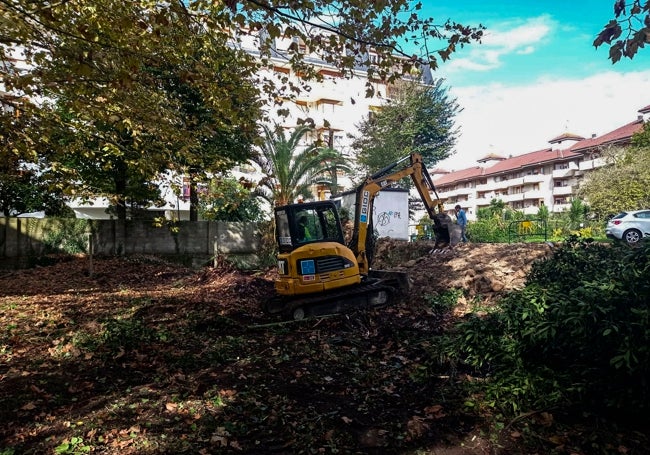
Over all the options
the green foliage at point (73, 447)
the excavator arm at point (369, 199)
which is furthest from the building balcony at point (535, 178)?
the green foliage at point (73, 447)

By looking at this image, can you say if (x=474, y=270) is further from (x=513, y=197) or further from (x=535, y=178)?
(x=513, y=197)

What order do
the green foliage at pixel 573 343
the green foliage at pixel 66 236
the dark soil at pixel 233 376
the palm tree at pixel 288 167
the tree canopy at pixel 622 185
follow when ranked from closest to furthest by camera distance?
1. the green foliage at pixel 573 343
2. the dark soil at pixel 233 376
3. the green foliage at pixel 66 236
4. the palm tree at pixel 288 167
5. the tree canopy at pixel 622 185

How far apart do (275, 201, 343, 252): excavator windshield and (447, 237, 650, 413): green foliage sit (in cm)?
409

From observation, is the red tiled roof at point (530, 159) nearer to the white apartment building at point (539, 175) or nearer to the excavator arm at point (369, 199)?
the white apartment building at point (539, 175)

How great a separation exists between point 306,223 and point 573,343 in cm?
554

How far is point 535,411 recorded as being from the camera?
395cm

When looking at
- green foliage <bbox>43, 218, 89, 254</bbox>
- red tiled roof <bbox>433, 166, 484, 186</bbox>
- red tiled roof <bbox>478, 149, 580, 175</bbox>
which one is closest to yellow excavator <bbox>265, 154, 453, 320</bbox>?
green foliage <bbox>43, 218, 89, 254</bbox>

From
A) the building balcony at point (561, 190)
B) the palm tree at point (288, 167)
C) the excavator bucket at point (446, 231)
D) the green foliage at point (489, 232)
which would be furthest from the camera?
the building balcony at point (561, 190)

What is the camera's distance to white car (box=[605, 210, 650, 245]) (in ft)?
52.5

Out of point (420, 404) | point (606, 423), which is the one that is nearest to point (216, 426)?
point (420, 404)

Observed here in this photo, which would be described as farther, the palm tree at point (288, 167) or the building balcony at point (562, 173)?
the building balcony at point (562, 173)

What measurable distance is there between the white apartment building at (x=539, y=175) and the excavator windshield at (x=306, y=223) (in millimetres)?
37446

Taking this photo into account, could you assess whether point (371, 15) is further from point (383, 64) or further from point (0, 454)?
point (0, 454)

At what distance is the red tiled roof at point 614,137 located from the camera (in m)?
38.9
